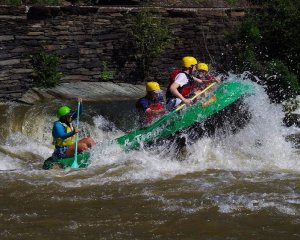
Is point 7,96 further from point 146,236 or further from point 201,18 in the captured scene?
point 146,236

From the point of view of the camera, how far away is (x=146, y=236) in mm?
5996

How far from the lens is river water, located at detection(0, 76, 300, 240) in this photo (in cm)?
622

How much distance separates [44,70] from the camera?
45.8 feet

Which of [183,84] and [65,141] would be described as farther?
[183,84]

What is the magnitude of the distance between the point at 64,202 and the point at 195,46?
10.1 m

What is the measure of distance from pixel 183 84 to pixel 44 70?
5.04 metres

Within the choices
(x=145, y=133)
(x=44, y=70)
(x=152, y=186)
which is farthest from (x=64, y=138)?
(x=44, y=70)

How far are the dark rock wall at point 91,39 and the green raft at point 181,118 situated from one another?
491 centimetres

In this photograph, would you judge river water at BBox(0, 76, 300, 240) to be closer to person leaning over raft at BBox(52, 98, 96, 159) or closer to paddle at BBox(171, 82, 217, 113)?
person leaning over raft at BBox(52, 98, 96, 159)

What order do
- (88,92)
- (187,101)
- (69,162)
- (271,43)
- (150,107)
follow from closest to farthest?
1. (69,162)
2. (187,101)
3. (150,107)
4. (88,92)
5. (271,43)

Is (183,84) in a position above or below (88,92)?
above

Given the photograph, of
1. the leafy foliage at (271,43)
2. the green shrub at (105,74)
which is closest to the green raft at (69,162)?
the green shrub at (105,74)

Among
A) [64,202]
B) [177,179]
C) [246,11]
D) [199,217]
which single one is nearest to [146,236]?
[199,217]

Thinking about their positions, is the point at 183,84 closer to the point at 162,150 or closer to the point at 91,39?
the point at 162,150
